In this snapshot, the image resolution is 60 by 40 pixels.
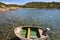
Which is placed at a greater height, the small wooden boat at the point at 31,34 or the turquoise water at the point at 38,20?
the small wooden boat at the point at 31,34

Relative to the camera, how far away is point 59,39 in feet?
58.8

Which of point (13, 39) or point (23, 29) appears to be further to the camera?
point (23, 29)

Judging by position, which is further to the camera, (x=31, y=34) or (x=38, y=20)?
(x=38, y=20)

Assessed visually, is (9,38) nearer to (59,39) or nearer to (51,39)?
(51,39)

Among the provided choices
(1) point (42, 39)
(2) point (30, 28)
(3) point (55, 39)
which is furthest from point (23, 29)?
(1) point (42, 39)

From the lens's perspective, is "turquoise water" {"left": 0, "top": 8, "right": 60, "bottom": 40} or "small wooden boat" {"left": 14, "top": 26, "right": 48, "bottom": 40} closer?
"small wooden boat" {"left": 14, "top": 26, "right": 48, "bottom": 40}

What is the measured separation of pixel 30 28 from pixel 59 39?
463 centimetres

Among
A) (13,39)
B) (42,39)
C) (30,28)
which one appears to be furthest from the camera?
(30,28)

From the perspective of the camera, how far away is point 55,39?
17.9 m

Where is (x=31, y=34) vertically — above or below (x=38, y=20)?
above

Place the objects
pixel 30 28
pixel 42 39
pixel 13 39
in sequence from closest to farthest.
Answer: pixel 42 39, pixel 13 39, pixel 30 28

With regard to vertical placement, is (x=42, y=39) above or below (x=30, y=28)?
above

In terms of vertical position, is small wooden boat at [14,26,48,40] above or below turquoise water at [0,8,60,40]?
above

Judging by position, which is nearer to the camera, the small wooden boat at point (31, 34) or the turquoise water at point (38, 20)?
the small wooden boat at point (31, 34)
